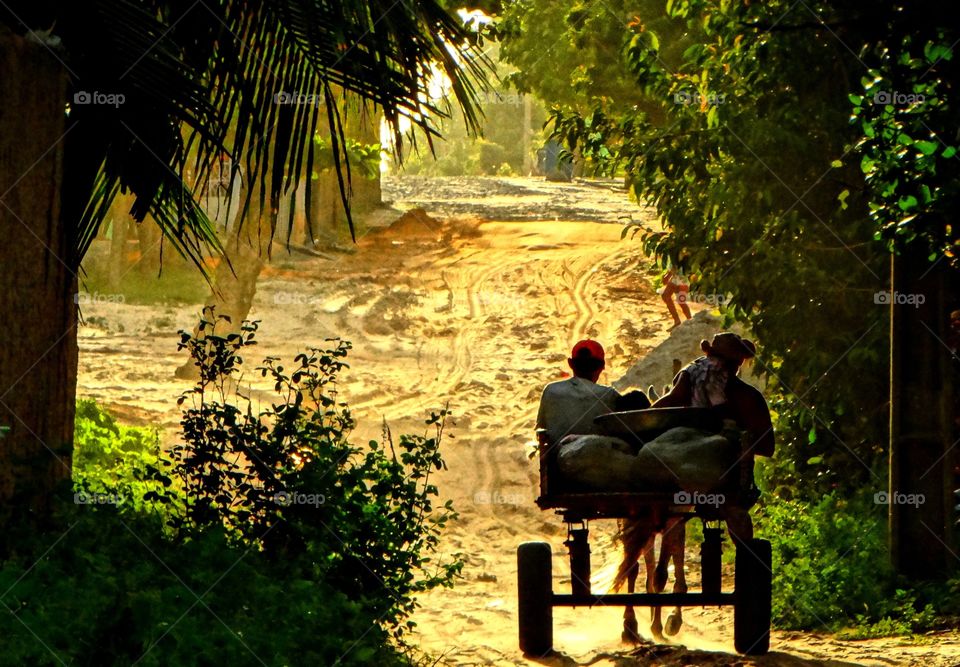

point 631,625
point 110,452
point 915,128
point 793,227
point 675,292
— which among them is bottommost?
point 631,625

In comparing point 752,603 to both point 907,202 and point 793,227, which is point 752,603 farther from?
point 793,227

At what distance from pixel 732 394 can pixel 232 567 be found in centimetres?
366

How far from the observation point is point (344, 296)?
97.4 ft

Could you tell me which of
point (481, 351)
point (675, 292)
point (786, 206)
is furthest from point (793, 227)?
point (481, 351)

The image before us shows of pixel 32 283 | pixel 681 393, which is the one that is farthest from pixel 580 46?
pixel 32 283

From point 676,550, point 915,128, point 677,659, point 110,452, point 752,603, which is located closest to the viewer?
point 915,128

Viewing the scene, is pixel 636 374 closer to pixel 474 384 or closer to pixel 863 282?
pixel 474 384

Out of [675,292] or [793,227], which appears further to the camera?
[675,292]

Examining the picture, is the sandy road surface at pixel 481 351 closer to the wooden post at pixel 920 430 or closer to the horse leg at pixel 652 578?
the horse leg at pixel 652 578

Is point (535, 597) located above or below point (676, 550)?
below

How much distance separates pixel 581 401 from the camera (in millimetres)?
9555

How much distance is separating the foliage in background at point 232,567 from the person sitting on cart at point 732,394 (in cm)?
179

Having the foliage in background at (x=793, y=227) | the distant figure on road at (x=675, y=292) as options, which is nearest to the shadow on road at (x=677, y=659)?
the foliage in background at (x=793, y=227)

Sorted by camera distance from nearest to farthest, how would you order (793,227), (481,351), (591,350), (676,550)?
(591,350)
(676,550)
(793,227)
(481,351)
